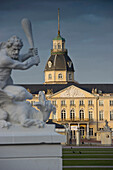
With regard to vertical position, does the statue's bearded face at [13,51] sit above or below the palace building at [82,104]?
below

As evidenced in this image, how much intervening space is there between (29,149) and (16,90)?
1.32 m

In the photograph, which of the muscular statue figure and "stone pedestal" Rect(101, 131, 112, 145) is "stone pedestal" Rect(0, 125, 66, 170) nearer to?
the muscular statue figure

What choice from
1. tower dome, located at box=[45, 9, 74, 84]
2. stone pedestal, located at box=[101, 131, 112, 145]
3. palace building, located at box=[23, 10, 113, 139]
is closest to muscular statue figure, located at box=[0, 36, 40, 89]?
stone pedestal, located at box=[101, 131, 112, 145]

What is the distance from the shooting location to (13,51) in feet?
38.1

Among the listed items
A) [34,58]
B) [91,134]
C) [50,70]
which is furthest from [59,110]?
[34,58]

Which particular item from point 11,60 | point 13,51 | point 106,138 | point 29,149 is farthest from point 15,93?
point 106,138

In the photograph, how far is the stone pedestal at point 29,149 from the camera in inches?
428

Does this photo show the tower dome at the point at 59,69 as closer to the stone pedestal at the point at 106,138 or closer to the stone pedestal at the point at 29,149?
the stone pedestal at the point at 106,138

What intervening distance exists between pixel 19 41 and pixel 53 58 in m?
125

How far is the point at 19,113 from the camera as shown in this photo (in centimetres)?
1144

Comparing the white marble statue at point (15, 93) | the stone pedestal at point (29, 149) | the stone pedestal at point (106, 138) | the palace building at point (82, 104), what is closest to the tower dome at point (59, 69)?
the palace building at point (82, 104)

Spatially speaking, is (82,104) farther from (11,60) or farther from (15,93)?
(11,60)

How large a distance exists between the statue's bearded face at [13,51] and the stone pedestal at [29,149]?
1534mm

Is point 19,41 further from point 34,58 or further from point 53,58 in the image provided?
point 53,58
